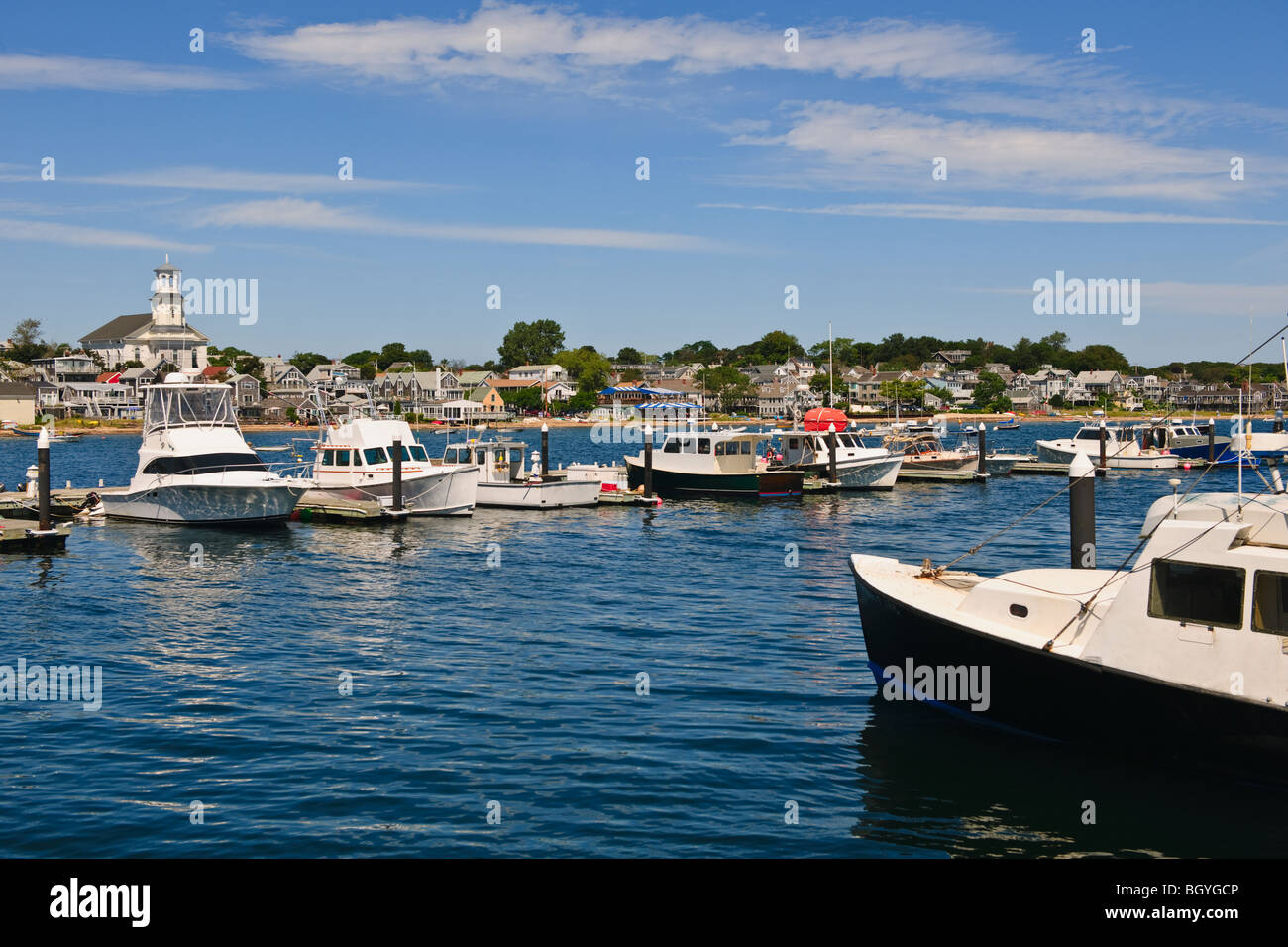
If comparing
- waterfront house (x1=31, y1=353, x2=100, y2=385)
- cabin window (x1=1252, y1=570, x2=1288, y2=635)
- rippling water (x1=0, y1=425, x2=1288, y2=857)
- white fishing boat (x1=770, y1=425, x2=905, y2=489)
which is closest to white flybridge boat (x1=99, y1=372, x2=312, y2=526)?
rippling water (x1=0, y1=425, x2=1288, y2=857)

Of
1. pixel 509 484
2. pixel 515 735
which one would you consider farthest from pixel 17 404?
pixel 515 735

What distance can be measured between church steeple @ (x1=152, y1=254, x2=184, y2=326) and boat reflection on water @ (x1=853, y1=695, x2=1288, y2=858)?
170 m

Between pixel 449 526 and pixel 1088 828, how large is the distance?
30052 mm

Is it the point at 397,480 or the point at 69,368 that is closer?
the point at 397,480

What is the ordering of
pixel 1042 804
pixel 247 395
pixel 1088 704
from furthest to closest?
pixel 247 395
pixel 1088 704
pixel 1042 804

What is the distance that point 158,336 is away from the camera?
578 ft

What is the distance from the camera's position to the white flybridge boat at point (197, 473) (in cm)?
3703

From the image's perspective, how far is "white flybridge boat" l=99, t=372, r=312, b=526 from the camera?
3703 centimetres

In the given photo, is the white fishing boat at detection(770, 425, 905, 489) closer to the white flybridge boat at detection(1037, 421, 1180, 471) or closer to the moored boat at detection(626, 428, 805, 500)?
the moored boat at detection(626, 428, 805, 500)

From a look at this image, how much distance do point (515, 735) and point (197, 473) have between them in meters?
26.9

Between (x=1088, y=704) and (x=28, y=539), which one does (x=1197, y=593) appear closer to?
(x=1088, y=704)

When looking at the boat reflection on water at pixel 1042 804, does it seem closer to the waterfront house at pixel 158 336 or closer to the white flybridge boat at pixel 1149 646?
the white flybridge boat at pixel 1149 646
